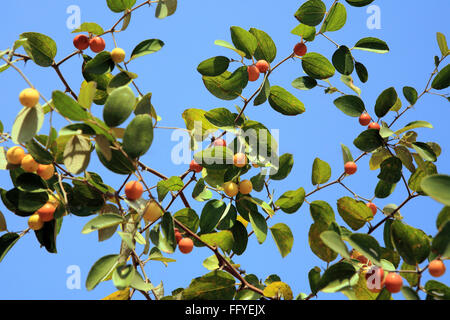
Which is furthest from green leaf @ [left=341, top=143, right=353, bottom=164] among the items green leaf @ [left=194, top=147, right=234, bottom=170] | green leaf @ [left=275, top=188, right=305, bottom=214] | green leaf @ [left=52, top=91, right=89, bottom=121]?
green leaf @ [left=52, top=91, right=89, bottom=121]

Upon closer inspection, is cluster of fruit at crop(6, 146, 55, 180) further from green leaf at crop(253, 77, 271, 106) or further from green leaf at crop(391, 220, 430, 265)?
green leaf at crop(391, 220, 430, 265)

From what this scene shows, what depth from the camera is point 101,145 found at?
1209mm

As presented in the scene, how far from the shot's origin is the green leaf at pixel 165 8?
1633 mm

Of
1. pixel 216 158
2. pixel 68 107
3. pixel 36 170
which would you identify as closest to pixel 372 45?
pixel 216 158

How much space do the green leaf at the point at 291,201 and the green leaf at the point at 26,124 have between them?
85 centimetres

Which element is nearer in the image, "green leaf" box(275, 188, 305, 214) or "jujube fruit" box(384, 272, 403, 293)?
"jujube fruit" box(384, 272, 403, 293)

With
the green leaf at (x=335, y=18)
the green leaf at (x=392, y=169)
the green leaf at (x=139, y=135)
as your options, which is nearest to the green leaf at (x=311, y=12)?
the green leaf at (x=335, y=18)

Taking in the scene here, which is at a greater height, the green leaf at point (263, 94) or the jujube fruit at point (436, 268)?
the green leaf at point (263, 94)

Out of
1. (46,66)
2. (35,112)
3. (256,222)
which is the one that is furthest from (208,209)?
(46,66)

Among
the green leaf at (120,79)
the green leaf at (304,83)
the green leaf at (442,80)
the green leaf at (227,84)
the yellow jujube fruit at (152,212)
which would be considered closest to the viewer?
the yellow jujube fruit at (152,212)

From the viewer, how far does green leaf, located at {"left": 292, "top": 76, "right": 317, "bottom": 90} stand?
6.21 feet

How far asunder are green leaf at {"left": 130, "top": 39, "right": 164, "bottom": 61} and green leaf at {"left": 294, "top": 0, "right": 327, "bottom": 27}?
52 cm

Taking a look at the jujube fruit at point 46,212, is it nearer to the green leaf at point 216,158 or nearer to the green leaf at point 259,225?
the green leaf at point 216,158
